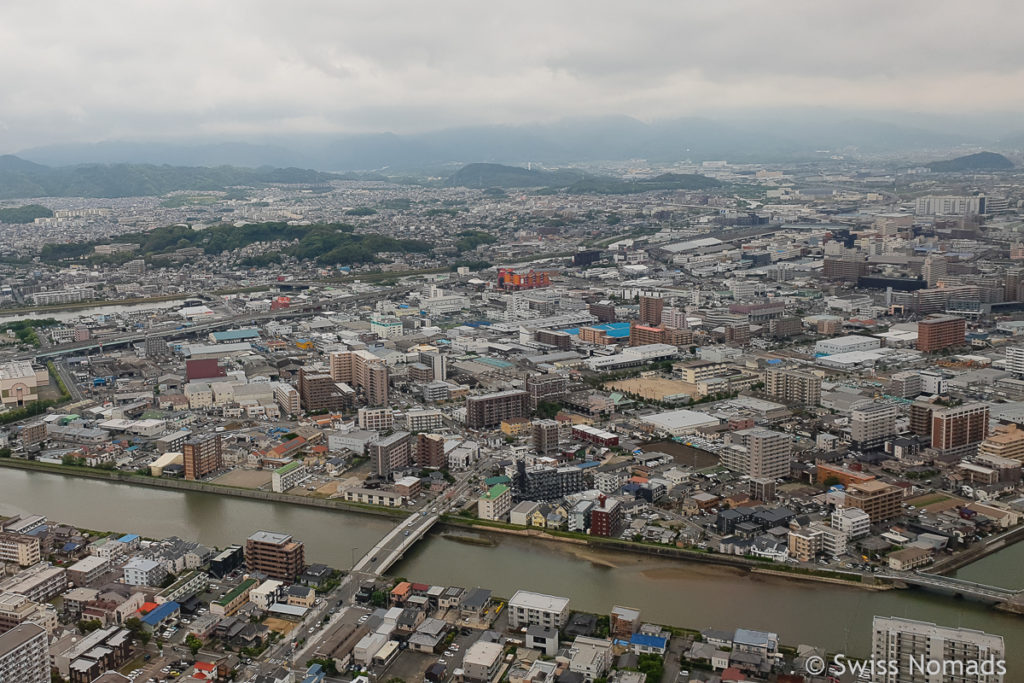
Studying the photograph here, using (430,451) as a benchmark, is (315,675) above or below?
below

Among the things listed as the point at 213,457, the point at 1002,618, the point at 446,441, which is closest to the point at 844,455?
the point at 1002,618

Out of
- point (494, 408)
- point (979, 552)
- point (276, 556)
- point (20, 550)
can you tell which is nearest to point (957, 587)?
point (979, 552)

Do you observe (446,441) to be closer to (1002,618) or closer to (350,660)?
(350,660)

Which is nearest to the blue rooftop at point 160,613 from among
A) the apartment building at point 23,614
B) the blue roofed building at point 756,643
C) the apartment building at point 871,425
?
the apartment building at point 23,614

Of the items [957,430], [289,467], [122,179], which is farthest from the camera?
[122,179]

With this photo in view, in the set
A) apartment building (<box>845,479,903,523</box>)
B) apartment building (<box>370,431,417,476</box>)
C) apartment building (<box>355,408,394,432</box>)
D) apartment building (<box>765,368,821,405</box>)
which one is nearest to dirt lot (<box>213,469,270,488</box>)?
apartment building (<box>370,431,417,476</box>)

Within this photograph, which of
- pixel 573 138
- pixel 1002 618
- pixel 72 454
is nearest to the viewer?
pixel 1002 618

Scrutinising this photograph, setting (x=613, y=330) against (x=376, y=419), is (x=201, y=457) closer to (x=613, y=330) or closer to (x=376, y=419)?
(x=376, y=419)
